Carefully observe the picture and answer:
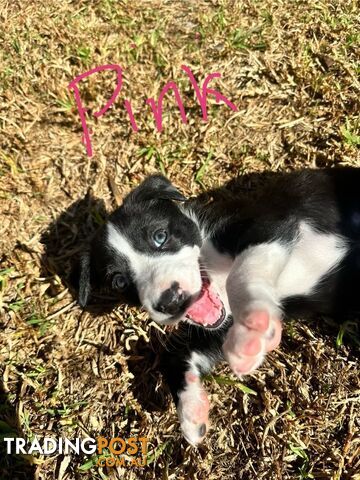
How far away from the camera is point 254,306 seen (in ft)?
7.94

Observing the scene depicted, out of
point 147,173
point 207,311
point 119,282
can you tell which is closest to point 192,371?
point 207,311

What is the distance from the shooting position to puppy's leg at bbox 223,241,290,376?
7.54 ft

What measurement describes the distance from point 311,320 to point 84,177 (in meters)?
2.05

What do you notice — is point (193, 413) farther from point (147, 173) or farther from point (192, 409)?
point (147, 173)

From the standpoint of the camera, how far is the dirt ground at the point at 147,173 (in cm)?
332

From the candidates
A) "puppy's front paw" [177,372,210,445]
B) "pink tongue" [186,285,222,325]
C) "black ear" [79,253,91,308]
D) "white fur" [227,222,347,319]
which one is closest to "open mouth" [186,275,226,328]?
"pink tongue" [186,285,222,325]

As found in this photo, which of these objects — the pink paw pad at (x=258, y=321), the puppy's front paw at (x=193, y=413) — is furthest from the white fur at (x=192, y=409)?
the pink paw pad at (x=258, y=321)

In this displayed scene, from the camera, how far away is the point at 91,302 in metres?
3.84

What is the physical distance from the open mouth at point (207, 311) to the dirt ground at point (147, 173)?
502mm

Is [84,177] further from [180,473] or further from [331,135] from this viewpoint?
[180,473]

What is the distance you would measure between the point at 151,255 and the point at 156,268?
4.6 inches

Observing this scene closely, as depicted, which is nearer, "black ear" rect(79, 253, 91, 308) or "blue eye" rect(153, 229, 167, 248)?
"blue eye" rect(153, 229, 167, 248)

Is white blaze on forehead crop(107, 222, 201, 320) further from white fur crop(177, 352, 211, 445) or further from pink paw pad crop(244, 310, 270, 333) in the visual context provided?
white fur crop(177, 352, 211, 445)

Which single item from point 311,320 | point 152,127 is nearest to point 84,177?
point 152,127
